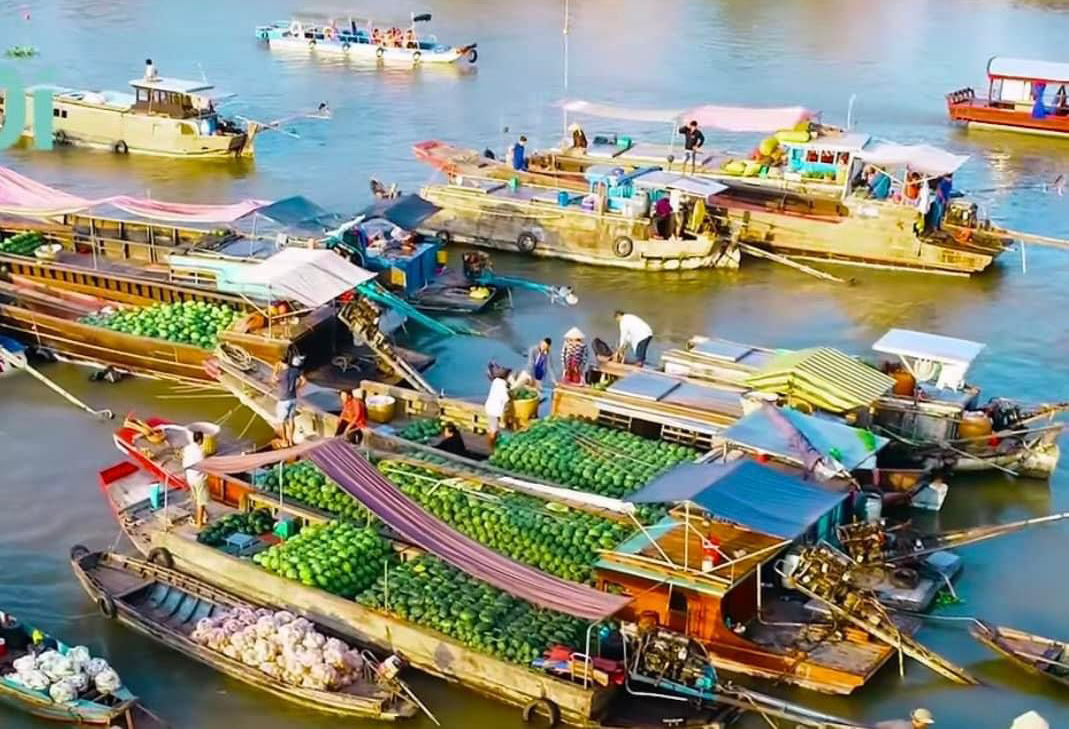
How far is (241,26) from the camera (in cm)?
5066

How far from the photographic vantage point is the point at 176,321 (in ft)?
62.8

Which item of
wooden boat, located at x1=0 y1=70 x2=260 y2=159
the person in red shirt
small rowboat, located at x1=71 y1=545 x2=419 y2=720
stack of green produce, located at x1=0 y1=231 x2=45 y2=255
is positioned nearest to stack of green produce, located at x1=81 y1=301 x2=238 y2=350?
stack of green produce, located at x1=0 y1=231 x2=45 y2=255

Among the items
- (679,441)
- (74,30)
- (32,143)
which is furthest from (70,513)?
(74,30)

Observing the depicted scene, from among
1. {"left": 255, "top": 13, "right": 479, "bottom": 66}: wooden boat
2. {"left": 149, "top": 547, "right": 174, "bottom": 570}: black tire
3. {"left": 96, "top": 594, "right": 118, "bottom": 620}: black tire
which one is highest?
{"left": 255, "top": 13, "right": 479, "bottom": 66}: wooden boat

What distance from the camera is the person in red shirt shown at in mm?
15172

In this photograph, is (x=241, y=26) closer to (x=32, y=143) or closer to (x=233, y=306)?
(x=32, y=143)

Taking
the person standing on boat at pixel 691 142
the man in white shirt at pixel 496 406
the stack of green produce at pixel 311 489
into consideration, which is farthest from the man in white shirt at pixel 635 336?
the person standing on boat at pixel 691 142

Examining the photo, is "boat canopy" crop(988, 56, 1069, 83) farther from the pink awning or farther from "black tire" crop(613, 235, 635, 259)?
the pink awning

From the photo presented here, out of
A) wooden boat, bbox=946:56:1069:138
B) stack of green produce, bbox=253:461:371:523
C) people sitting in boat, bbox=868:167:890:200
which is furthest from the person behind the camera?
wooden boat, bbox=946:56:1069:138

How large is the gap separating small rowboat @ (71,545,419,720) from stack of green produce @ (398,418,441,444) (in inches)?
122

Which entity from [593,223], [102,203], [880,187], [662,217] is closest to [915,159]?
[880,187]

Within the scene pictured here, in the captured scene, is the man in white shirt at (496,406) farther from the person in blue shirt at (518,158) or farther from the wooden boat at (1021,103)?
the wooden boat at (1021,103)

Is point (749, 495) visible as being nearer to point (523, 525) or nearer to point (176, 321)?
point (523, 525)

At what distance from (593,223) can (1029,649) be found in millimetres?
13459
